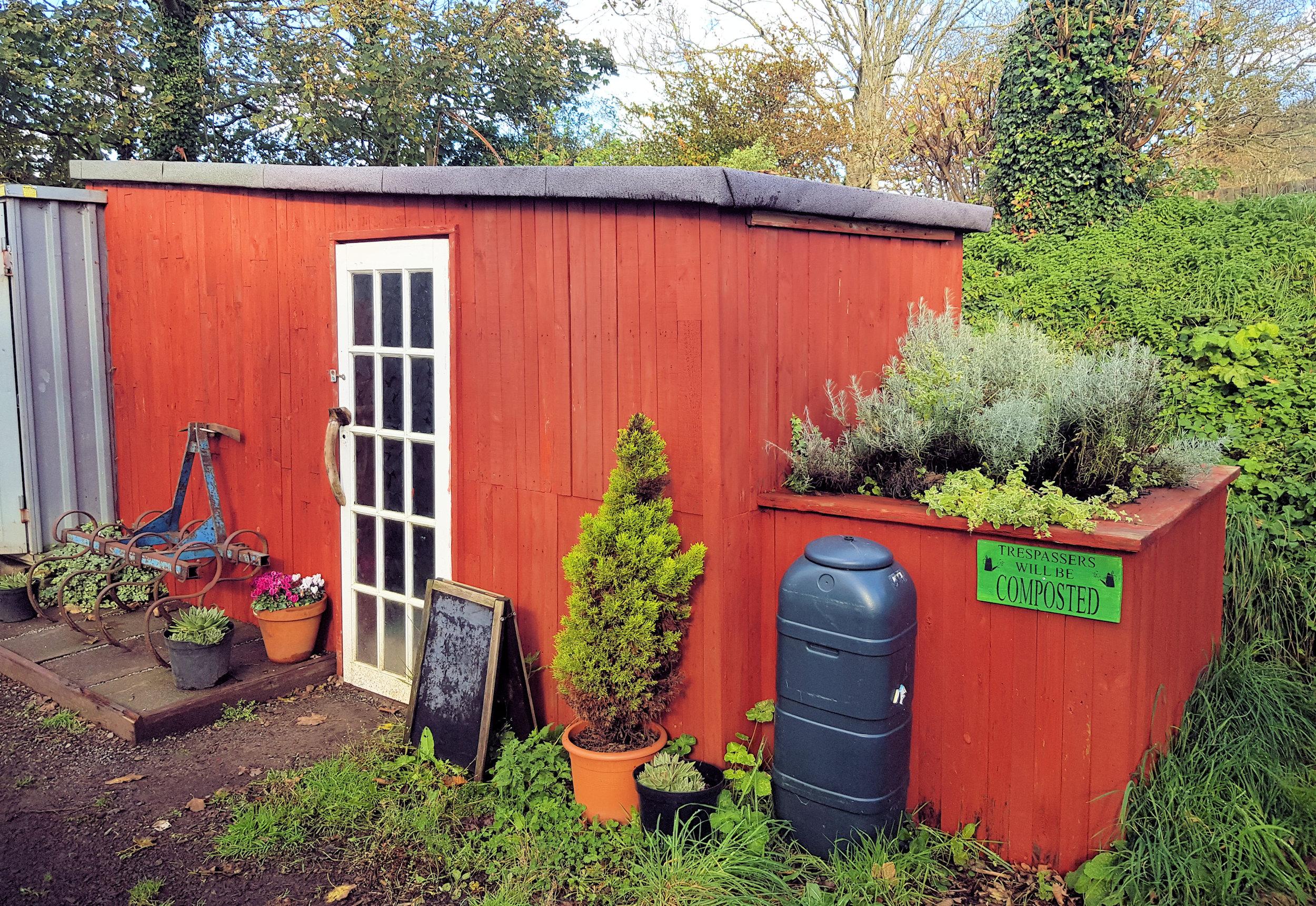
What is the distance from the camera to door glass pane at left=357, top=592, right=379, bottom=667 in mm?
5129

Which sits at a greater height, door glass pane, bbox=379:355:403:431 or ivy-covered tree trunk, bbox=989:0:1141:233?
ivy-covered tree trunk, bbox=989:0:1141:233

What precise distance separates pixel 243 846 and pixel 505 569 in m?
1.55

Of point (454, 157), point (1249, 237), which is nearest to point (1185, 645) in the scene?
point (1249, 237)

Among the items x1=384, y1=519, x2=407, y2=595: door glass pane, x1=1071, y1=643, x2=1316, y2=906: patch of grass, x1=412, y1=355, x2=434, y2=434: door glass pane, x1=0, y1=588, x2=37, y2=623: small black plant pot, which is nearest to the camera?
x1=1071, y1=643, x2=1316, y2=906: patch of grass

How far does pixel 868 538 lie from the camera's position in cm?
370

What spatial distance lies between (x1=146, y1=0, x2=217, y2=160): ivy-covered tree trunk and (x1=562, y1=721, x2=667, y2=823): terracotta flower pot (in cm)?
1084

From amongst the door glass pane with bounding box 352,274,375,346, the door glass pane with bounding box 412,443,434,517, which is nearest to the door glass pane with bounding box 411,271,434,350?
the door glass pane with bounding box 352,274,375,346

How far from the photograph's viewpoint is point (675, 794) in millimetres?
3441

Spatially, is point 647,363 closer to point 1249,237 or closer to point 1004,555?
point 1004,555

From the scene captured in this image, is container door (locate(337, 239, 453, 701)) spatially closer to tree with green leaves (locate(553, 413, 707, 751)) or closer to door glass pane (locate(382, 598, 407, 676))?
door glass pane (locate(382, 598, 407, 676))

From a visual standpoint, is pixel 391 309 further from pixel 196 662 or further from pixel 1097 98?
pixel 1097 98

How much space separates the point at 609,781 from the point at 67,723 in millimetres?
2971

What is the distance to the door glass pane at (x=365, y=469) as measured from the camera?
504 centimetres

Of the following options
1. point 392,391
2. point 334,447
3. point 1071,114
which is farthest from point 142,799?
point 1071,114
